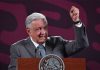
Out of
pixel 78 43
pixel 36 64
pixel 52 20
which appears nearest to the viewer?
pixel 36 64

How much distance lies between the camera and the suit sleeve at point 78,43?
5.84 feet

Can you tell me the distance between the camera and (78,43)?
1.91 metres

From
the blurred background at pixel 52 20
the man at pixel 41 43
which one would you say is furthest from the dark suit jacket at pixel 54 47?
the blurred background at pixel 52 20

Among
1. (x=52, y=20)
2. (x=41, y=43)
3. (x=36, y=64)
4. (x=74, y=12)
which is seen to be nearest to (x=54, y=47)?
(x=41, y=43)

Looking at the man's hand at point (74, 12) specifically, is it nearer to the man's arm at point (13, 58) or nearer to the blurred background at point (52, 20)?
the man's arm at point (13, 58)

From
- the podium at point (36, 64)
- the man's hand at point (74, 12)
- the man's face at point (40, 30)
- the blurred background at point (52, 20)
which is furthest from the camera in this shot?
the blurred background at point (52, 20)

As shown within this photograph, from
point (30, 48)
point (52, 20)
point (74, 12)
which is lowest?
point (30, 48)

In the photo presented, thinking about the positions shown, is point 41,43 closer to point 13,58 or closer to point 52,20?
point 13,58

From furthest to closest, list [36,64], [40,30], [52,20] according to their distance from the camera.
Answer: [52,20] → [40,30] → [36,64]

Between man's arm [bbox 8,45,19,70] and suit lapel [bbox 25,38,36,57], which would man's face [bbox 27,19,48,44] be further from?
man's arm [bbox 8,45,19,70]

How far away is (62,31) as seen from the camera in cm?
A: 323

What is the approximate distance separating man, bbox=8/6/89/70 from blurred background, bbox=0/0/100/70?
1222mm

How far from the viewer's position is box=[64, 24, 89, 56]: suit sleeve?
1.78 m

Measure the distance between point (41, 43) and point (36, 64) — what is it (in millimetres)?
394
